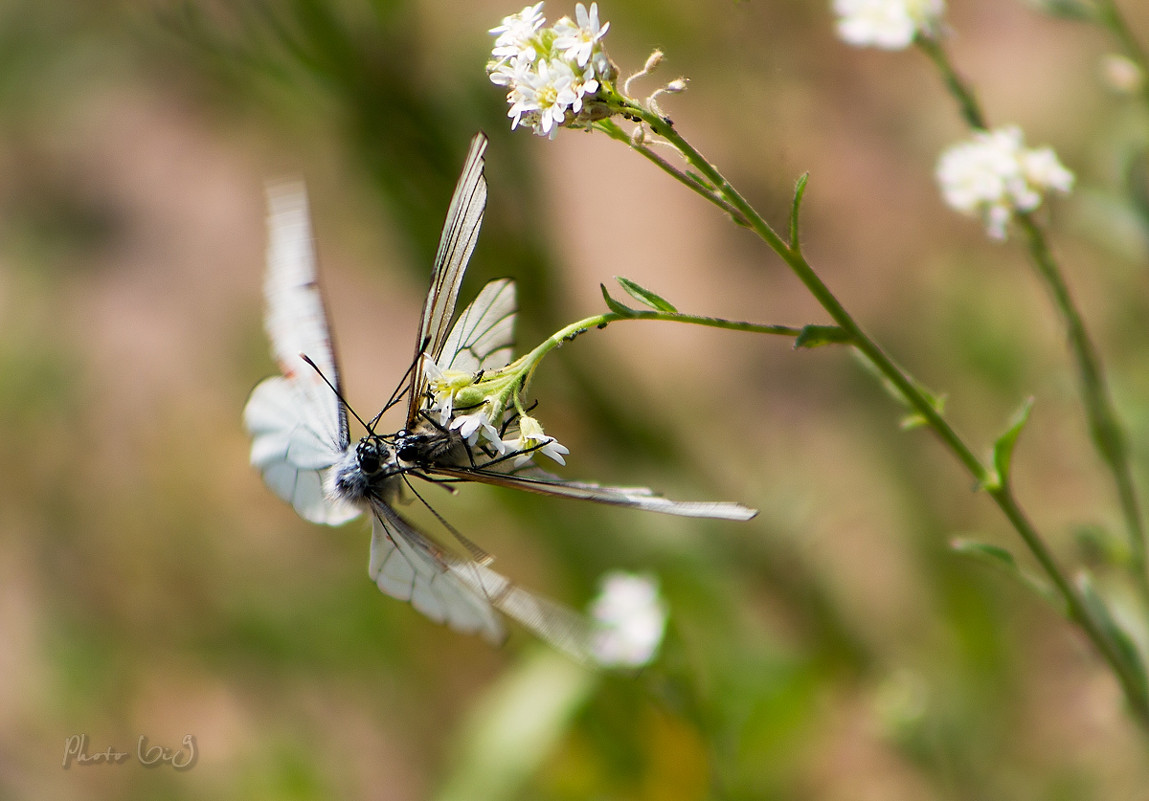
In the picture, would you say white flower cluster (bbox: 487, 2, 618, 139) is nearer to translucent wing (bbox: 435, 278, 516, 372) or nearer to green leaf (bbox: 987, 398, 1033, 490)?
translucent wing (bbox: 435, 278, 516, 372)

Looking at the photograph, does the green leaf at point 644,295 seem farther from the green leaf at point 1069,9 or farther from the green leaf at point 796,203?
the green leaf at point 1069,9

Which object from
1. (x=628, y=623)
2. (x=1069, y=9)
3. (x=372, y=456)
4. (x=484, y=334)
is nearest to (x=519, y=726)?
(x=628, y=623)

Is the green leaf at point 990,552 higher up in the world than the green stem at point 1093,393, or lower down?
lower down

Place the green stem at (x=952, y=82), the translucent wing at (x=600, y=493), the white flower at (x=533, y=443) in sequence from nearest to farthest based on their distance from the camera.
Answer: the translucent wing at (x=600, y=493), the white flower at (x=533, y=443), the green stem at (x=952, y=82)

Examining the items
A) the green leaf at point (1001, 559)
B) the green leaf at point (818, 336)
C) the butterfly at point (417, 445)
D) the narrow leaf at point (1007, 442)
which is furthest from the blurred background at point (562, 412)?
the green leaf at point (818, 336)

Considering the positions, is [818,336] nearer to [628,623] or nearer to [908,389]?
[908,389]
